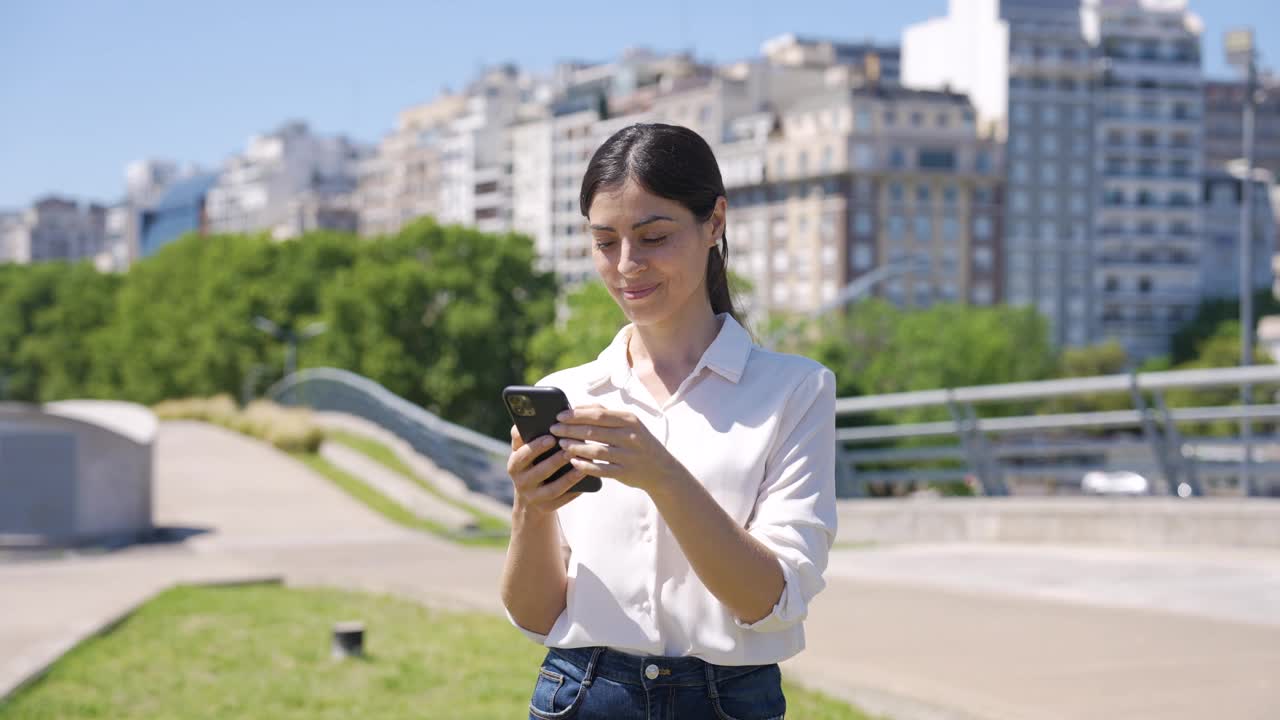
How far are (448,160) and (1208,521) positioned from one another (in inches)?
5853

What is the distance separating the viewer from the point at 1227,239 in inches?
5027

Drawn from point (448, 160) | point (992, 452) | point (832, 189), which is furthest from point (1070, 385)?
point (448, 160)

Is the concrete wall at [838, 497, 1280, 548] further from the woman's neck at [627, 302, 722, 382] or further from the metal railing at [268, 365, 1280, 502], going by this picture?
the woman's neck at [627, 302, 722, 382]

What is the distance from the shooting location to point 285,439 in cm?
2873

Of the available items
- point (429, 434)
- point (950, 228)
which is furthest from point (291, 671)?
point (950, 228)

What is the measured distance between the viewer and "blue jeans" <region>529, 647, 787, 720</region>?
9.71ft

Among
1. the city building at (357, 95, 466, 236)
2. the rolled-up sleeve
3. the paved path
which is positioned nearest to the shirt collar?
the rolled-up sleeve

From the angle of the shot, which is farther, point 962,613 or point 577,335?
point 577,335

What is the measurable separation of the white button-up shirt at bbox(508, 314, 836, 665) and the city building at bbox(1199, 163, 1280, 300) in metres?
126

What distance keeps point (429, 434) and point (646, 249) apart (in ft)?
76.7

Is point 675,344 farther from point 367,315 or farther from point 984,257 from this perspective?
point 984,257

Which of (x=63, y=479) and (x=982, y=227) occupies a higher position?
(x=982, y=227)

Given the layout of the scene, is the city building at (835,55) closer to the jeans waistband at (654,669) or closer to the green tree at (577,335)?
the green tree at (577,335)

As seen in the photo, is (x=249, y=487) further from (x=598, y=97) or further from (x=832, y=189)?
(x=598, y=97)
